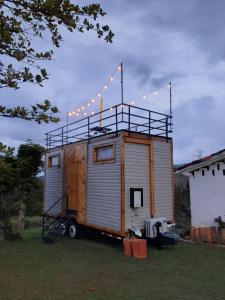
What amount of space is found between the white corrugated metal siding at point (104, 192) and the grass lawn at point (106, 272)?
45.6 inches

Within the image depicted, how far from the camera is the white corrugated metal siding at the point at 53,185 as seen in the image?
17172 mm

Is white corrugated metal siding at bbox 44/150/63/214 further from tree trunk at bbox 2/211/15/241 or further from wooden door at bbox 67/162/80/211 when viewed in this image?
tree trunk at bbox 2/211/15/241

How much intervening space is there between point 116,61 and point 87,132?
3.64 meters

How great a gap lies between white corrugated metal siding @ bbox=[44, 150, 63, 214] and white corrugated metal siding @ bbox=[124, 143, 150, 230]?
526cm

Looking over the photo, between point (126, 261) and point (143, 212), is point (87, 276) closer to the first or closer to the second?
point (126, 261)

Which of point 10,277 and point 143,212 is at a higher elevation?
point 143,212

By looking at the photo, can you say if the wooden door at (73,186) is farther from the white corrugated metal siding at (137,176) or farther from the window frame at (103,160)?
the white corrugated metal siding at (137,176)

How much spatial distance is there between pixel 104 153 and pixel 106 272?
5799 millimetres

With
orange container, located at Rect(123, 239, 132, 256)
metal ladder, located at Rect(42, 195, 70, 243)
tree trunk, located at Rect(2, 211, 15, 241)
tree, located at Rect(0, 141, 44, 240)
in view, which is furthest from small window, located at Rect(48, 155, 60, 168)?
orange container, located at Rect(123, 239, 132, 256)

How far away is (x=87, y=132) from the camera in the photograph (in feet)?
51.1

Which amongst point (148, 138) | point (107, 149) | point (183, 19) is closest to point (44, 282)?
point (107, 149)

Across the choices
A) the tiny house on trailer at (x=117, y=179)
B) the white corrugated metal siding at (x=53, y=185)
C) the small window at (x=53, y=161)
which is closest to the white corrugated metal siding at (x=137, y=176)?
the tiny house on trailer at (x=117, y=179)

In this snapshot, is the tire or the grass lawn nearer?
the grass lawn

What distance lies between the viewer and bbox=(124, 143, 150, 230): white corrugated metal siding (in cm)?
1285
